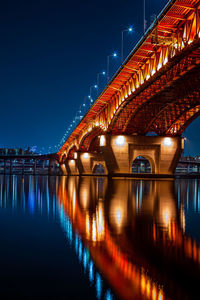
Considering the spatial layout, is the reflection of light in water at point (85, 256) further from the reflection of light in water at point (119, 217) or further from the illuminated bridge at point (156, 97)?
the illuminated bridge at point (156, 97)

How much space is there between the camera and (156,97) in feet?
116

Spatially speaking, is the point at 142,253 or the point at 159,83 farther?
the point at 159,83

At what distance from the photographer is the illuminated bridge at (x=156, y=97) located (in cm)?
2052

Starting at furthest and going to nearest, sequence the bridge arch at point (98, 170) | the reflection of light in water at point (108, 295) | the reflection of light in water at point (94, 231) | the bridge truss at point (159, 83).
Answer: the bridge arch at point (98, 170) → the bridge truss at point (159, 83) → the reflection of light in water at point (94, 231) → the reflection of light in water at point (108, 295)

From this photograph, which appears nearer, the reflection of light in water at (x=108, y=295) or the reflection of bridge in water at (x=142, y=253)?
the reflection of light in water at (x=108, y=295)

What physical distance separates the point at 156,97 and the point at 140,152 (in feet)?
41.9

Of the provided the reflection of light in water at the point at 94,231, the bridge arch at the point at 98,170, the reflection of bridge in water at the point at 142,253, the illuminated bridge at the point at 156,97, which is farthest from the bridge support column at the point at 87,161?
the reflection of light in water at the point at 94,231

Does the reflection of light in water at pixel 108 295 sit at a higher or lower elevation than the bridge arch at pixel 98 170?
higher

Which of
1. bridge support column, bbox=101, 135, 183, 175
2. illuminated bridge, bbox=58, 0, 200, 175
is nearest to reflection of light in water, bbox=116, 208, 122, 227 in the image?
illuminated bridge, bbox=58, 0, 200, 175

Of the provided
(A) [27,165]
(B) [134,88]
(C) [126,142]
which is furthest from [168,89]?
(A) [27,165]

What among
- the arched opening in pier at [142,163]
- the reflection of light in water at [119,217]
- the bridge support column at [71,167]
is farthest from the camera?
the arched opening in pier at [142,163]

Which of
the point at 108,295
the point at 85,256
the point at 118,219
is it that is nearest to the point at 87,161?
the point at 118,219

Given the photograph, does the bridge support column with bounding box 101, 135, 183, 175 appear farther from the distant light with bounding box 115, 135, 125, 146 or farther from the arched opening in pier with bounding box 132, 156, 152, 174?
the arched opening in pier with bounding box 132, 156, 152, 174

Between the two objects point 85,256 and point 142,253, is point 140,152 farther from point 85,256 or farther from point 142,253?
point 85,256
